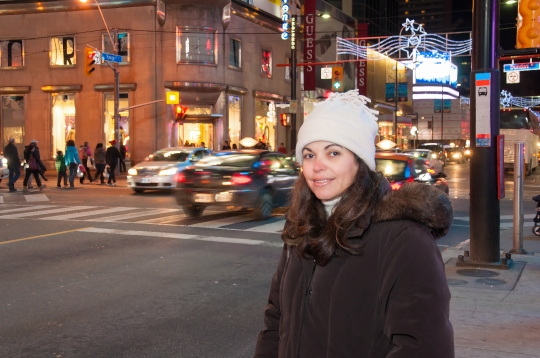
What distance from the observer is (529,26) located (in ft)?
34.1

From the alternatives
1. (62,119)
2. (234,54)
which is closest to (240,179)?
(234,54)

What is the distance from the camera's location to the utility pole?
8.64m

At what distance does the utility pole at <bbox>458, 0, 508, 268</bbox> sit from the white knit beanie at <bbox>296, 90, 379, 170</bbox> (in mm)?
6521

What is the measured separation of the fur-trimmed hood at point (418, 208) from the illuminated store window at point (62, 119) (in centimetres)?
3775

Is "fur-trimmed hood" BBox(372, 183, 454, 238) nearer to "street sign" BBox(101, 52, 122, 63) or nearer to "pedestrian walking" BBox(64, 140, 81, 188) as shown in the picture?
"pedestrian walking" BBox(64, 140, 81, 188)

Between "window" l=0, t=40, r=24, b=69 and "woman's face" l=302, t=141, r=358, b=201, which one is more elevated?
"window" l=0, t=40, r=24, b=69

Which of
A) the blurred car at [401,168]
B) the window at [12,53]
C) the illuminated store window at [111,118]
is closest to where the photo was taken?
the blurred car at [401,168]

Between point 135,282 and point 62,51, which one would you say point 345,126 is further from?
point 62,51

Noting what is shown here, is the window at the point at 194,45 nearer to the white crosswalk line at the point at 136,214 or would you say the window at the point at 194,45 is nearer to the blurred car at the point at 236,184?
the white crosswalk line at the point at 136,214

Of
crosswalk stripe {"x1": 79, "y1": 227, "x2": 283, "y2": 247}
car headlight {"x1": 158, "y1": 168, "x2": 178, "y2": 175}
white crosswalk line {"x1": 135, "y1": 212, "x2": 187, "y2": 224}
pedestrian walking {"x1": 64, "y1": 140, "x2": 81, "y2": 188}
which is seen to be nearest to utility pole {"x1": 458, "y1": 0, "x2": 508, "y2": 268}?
crosswalk stripe {"x1": 79, "y1": 227, "x2": 283, "y2": 247}

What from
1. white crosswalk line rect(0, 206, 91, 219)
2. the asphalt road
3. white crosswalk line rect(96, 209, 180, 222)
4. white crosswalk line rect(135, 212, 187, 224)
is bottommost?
the asphalt road

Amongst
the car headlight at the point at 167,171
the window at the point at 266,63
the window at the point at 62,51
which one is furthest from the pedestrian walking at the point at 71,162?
the window at the point at 266,63

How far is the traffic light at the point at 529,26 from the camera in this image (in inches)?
406

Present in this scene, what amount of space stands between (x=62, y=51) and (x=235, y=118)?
10982 millimetres
